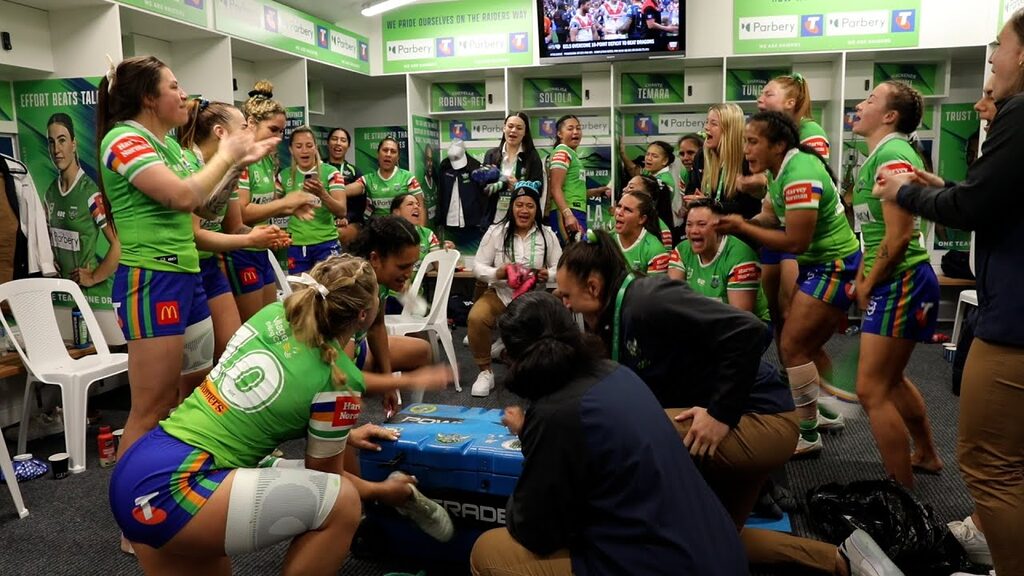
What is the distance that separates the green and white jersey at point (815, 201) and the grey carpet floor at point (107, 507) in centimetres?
93

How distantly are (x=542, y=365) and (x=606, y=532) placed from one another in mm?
361

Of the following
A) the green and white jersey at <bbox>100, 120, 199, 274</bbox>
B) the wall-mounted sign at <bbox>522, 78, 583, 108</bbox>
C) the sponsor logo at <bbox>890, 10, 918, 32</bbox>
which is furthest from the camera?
the wall-mounted sign at <bbox>522, 78, 583, 108</bbox>

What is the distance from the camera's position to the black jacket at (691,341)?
5.75ft

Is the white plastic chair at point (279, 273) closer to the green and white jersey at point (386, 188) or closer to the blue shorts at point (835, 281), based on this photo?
the green and white jersey at point (386, 188)

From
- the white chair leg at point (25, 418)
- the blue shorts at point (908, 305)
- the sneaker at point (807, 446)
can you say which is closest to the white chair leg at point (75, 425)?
the white chair leg at point (25, 418)

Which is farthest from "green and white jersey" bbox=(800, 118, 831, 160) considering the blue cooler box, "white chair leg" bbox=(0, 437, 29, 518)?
"white chair leg" bbox=(0, 437, 29, 518)

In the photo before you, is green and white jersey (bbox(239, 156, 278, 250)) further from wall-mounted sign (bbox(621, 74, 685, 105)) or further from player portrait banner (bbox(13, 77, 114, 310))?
wall-mounted sign (bbox(621, 74, 685, 105))

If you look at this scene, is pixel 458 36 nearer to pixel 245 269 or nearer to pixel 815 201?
pixel 245 269

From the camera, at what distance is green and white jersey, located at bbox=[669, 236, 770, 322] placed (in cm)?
303

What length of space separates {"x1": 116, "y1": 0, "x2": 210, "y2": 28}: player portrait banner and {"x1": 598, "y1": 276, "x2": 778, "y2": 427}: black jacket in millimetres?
3707

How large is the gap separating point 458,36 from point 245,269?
4.10 metres

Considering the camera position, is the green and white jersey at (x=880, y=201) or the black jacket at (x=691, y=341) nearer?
the black jacket at (x=691, y=341)

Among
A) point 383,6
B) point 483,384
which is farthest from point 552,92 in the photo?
point 483,384

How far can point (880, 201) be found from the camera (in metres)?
2.60
